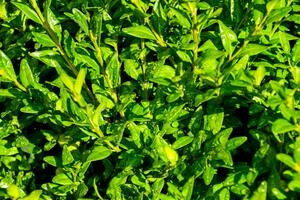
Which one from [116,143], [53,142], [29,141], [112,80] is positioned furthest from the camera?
[29,141]

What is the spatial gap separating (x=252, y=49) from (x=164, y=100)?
1.49 feet

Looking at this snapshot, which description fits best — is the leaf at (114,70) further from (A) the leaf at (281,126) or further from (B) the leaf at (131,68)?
(A) the leaf at (281,126)

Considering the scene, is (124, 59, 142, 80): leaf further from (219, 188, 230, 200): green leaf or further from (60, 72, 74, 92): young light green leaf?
(219, 188, 230, 200): green leaf

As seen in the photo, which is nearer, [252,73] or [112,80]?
[252,73]

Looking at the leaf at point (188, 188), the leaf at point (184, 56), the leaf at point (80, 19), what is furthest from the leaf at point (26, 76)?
the leaf at point (188, 188)

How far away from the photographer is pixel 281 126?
1854 millimetres

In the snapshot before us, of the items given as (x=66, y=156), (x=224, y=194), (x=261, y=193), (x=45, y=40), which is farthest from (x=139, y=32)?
(x=261, y=193)

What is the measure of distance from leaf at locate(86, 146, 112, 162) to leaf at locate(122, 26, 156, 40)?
51cm

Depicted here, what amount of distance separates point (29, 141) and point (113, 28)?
0.76 metres

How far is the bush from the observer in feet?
6.76

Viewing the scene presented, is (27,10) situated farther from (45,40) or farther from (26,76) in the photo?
(26,76)

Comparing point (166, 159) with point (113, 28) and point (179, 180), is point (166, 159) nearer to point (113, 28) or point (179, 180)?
point (179, 180)

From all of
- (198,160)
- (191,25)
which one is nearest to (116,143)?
(198,160)

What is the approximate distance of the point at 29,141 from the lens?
267 centimetres
